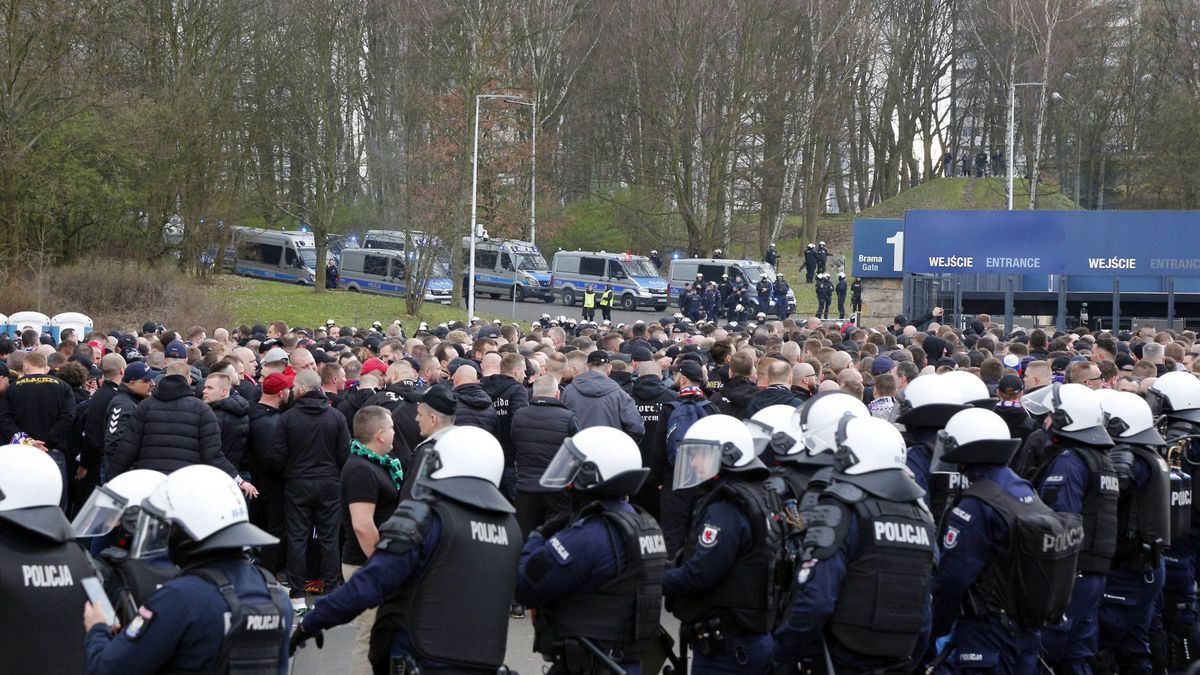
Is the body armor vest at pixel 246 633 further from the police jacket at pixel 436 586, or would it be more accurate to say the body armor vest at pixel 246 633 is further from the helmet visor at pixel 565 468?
the helmet visor at pixel 565 468

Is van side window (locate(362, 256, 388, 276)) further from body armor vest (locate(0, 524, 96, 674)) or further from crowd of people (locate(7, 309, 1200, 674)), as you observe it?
body armor vest (locate(0, 524, 96, 674))

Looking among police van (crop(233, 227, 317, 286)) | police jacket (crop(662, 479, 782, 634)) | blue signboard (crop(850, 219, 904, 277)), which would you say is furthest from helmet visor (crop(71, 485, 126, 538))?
police van (crop(233, 227, 317, 286))

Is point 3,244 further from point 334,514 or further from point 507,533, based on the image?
point 507,533

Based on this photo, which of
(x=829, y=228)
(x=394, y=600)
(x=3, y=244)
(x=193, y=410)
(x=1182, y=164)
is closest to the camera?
(x=394, y=600)

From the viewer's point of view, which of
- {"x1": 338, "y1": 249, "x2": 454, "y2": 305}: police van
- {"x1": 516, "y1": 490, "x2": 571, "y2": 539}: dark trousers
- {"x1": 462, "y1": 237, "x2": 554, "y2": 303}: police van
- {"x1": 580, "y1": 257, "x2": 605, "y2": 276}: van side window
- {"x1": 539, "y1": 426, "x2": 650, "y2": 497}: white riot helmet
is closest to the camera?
{"x1": 539, "y1": 426, "x2": 650, "y2": 497}: white riot helmet

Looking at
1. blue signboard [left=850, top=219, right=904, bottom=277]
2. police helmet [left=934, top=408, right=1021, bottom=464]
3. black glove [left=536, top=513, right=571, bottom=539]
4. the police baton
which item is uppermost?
blue signboard [left=850, top=219, right=904, bottom=277]

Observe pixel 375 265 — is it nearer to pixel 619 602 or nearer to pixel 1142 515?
pixel 1142 515

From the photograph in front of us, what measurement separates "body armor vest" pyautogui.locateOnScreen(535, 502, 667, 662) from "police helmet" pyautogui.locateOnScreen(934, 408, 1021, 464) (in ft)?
4.90

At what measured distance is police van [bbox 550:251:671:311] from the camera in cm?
4391

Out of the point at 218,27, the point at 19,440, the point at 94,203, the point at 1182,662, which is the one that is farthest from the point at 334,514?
the point at 218,27

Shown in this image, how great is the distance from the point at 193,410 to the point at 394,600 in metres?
4.50

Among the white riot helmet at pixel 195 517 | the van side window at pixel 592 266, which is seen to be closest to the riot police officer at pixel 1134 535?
the white riot helmet at pixel 195 517

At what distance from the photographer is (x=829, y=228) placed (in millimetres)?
58125

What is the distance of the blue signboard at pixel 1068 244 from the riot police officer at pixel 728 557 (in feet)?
73.3
